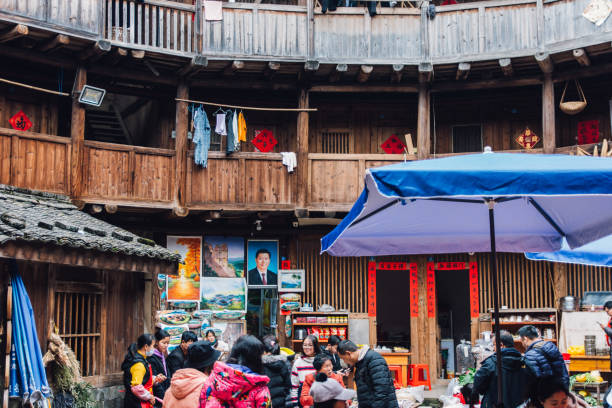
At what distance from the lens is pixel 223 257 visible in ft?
66.4

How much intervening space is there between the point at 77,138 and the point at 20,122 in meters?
2.11

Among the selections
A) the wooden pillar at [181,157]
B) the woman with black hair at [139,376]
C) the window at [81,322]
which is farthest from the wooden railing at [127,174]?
the woman with black hair at [139,376]

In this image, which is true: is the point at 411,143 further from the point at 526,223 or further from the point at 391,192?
the point at 391,192

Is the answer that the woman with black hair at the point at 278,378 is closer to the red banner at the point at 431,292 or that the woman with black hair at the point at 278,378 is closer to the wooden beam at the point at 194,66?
the wooden beam at the point at 194,66

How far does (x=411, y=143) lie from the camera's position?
20.5 metres

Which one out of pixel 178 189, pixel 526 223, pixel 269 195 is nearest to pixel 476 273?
pixel 269 195

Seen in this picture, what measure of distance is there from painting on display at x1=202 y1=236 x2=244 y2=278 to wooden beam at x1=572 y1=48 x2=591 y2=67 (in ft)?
29.5

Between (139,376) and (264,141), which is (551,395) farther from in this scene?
Result: (264,141)

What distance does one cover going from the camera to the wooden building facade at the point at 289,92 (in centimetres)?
1755

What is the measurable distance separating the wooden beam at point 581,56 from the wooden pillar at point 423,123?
11.5 feet

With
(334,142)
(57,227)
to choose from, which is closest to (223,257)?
(334,142)

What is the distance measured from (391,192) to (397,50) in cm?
1327

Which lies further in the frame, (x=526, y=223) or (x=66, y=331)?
(x=66, y=331)

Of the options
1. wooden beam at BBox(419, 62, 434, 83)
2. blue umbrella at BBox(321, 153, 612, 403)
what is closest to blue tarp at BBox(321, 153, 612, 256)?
blue umbrella at BBox(321, 153, 612, 403)
